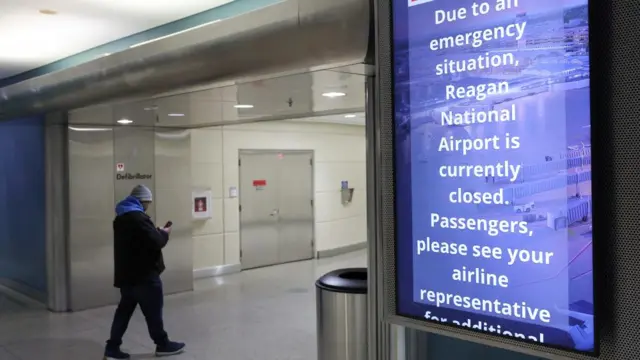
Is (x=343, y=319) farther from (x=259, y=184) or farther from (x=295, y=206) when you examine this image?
(x=295, y=206)

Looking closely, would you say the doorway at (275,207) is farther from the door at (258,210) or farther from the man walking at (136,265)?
the man walking at (136,265)

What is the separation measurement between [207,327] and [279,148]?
4.64m

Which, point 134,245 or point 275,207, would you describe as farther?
point 275,207

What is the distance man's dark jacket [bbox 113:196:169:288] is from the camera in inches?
203

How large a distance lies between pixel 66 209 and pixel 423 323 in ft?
20.5

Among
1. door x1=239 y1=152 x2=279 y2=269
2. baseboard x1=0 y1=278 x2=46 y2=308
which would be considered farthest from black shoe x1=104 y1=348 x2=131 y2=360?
door x1=239 y1=152 x2=279 y2=269

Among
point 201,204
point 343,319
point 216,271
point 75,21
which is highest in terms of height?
point 75,21

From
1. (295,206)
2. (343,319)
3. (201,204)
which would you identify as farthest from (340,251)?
(343,319)

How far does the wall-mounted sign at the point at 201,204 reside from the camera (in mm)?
9141

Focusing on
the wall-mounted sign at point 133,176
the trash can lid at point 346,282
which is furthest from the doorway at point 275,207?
the trash can lid at point 346,282

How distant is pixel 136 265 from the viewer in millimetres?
5203

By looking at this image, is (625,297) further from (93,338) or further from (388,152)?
(93,338)

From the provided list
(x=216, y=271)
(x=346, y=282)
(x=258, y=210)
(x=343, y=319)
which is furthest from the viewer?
(x=258, y=210)

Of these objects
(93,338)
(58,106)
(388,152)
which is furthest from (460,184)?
(93,338)
